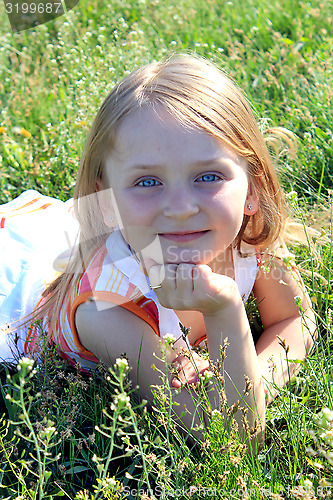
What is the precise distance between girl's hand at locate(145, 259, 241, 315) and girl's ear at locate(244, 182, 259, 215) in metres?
0.50

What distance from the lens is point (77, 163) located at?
351 cm

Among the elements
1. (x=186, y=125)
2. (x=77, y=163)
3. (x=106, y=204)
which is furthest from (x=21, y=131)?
(x=186, y=125)

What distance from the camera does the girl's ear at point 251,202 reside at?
240cm

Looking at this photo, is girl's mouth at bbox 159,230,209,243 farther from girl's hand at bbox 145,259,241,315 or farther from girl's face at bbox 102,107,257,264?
girl's hand at bbox 145,259,241,315

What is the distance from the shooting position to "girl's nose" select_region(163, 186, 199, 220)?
197cm

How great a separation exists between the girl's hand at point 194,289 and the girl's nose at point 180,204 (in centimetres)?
16

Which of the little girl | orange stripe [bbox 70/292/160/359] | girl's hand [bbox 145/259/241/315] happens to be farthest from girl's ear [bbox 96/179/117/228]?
girl's hand [bbox 145/259/241/315]

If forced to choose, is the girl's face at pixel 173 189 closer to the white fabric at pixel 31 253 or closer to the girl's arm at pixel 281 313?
the white fabric at pixel 31 253

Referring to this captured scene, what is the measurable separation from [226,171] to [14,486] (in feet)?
4.01

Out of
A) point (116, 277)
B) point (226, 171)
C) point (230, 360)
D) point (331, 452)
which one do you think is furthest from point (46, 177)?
point (331, 452)

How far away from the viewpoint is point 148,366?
209cm

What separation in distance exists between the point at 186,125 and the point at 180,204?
0.27 meters

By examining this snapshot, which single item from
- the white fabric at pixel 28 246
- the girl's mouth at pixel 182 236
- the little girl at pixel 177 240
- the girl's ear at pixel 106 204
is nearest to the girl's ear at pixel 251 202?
the little girl at pixel 177 240

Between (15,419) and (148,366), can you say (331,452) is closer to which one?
(148,366)
